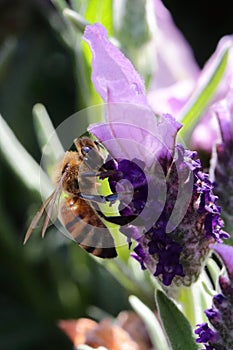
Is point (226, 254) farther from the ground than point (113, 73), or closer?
closer

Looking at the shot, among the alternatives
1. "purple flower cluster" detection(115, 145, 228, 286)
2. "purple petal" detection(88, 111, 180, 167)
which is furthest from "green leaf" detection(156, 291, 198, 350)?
"purple petal" detection(88, 111, 180, 167)

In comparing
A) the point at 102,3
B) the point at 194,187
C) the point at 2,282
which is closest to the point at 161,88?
the point at 102,3

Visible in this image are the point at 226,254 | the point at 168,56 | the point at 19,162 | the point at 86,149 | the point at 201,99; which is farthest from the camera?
the point at 168,56

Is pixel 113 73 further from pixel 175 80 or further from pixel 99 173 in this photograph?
pixel 175 80

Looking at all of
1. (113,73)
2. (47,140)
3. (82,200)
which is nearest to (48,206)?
(82,200)

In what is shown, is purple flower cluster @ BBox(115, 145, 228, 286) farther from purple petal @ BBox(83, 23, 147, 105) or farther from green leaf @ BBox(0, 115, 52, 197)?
green leaf @ BBox(0, 115, 52, 197)

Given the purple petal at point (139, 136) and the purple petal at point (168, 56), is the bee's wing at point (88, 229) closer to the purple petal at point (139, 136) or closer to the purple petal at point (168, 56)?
the purple petal at point (139, 136)
